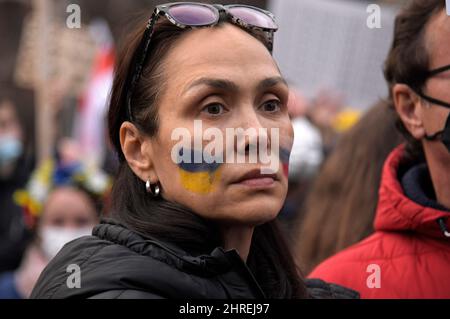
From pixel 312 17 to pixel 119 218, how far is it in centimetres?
476

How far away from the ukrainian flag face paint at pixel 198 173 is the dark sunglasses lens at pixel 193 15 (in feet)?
1.17

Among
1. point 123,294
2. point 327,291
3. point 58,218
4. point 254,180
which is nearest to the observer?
point 123,294

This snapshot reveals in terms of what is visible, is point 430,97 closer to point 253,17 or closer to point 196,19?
point 253,17

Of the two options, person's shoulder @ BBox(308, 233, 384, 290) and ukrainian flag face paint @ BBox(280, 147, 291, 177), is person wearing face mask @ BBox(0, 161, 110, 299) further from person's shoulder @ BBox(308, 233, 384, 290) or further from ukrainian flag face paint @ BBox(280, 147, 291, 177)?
ukrainian flag face paint @ BBox(280, 147, 291, 177)

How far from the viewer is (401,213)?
3.29 meters

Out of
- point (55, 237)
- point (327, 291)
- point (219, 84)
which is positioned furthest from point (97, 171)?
point (219, 84)

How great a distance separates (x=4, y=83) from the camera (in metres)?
10.3

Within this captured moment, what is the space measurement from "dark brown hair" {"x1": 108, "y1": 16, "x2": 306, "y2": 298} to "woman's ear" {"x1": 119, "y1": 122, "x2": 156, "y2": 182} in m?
0.03

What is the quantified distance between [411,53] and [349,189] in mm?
1770

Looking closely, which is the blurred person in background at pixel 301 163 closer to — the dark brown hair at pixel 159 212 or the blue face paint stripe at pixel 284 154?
the dark brown hair at pixel 159 212

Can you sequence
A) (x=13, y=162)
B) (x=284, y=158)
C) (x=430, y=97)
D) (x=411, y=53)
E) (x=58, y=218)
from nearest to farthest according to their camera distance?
1. (x=284, y=158)
2. (x=430, y=97)
3. (x=411, y=53)
4. (x=58, y=218)
5. (x=13, y=162)

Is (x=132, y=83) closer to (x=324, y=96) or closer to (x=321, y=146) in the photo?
(x=321, y=146)
